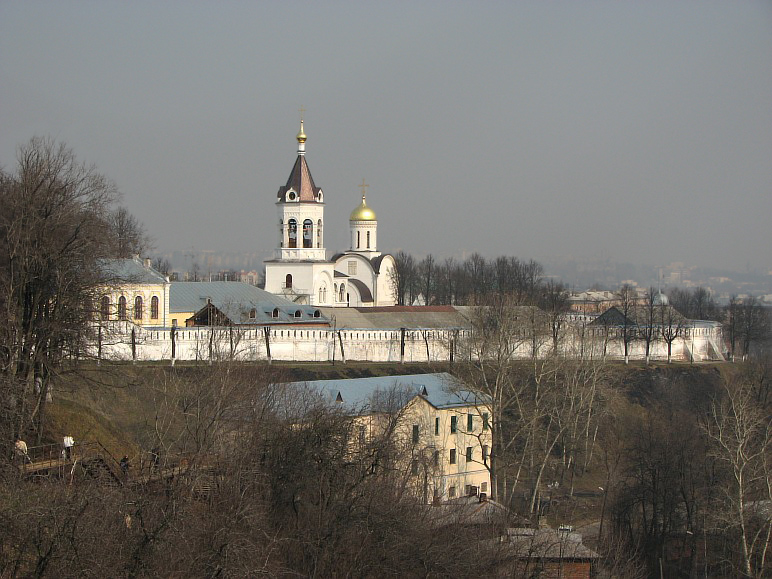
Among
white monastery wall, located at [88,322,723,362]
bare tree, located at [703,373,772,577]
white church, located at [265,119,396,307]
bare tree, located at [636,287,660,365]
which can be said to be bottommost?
bare tree, located at [703,373,772,577]

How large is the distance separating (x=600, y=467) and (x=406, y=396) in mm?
6678

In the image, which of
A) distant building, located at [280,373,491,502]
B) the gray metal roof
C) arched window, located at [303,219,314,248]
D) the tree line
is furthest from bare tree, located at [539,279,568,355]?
the tree line

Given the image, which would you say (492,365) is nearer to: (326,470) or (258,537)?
(326,470)

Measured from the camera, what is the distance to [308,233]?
4769 cm

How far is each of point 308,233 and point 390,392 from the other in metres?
21.7

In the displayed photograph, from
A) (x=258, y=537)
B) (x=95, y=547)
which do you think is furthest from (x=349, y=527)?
(x=95, y=547)

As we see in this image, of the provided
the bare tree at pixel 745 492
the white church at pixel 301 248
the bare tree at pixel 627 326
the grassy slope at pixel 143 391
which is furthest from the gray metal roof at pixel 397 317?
the bare tree at pixel 745 492

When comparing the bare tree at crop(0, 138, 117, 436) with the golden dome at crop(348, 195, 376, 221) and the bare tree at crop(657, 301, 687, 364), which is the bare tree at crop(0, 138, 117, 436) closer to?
the bare tree at crop(657, 301, 687, 364)

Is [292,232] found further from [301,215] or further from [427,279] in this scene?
[427,279]

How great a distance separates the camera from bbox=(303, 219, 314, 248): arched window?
4731cm

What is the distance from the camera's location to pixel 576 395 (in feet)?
102

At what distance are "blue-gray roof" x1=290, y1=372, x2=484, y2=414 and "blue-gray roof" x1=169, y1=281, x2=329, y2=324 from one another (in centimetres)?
1090

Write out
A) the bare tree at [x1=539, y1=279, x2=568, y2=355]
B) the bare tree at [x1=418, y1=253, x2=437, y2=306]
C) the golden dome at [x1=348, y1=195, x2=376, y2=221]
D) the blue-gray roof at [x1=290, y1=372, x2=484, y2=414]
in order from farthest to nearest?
the bare tree at [x1=418, y1=253, x2=437, y2=306], the golden dome at [x1=348, y1=195, x2=376, y2=221], the bare tree at [x1=539, y1=279, x2=568, y2=355], the blue-gray roof at [x1=290, y1=372, x2=484, y2=414]

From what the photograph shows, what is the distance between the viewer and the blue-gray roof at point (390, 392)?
26.0m
